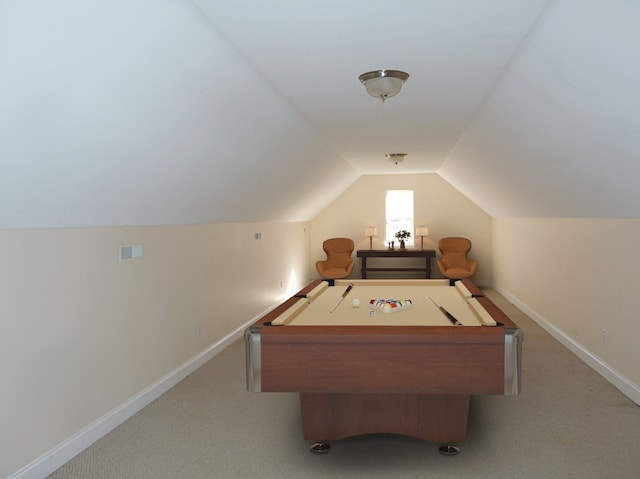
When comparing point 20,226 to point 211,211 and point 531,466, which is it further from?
point 531,466

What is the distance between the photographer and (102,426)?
306 centimetres

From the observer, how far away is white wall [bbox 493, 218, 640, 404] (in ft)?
12.1

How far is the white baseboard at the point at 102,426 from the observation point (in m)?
2.57

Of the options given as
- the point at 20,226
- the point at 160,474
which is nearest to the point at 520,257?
the point at 160,474

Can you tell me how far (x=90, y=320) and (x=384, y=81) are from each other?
2.26 metres

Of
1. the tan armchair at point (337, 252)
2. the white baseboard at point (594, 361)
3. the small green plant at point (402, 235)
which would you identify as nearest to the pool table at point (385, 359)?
the white baseboard at point (594, 361)

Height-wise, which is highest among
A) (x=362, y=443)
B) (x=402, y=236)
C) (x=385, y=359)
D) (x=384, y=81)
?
(x=384, y=81)

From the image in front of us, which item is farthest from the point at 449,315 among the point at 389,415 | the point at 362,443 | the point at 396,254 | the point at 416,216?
the point at 416,216

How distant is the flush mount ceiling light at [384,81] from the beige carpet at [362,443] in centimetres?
208

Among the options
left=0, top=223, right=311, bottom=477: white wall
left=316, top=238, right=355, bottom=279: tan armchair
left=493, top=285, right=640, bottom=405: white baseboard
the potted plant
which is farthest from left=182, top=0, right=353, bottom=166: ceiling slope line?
the potted plant

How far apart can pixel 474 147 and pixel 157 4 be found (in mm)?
3884

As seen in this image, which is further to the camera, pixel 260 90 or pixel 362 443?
pixel 260 90

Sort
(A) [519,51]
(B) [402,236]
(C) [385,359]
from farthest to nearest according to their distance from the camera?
1. (B) [402,236]
2. (A) [519,51]
3. (C) [385,359]

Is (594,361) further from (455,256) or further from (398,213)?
(398,213)
